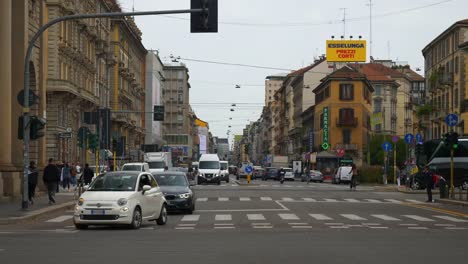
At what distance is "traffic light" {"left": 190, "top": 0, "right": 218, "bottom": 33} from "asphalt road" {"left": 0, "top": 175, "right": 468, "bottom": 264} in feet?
17.4

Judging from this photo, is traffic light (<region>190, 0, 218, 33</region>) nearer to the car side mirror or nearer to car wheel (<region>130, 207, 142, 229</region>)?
the car side mirror

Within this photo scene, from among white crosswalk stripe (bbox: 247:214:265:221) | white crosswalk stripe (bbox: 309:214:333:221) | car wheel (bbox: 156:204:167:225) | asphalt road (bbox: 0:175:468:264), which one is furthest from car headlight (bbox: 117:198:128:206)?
white crosswalk stripe (bbox: 309:214:333:221)

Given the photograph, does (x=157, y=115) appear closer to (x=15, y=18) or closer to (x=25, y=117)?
(x=15, y=18)

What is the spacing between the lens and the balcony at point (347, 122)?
112625 millimetres

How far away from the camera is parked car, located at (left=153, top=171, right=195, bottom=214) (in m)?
27.3

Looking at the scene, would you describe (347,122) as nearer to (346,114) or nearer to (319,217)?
(346,114)

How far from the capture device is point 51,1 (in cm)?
5847

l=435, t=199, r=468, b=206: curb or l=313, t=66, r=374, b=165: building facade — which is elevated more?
l=313, t=66, r=374, b=165: building facade

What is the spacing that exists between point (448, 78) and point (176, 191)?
62.7 metres

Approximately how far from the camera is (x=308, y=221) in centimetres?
2419

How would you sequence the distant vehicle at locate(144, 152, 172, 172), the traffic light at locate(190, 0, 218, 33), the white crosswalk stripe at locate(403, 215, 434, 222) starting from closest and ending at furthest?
1. the traffic light at locate(190, 0, 218, 33)
2. the white crosswalk stripe at locate(403, 215, 434, 222)
3. the distant vehicle at locate(144, 152, 172, 172)

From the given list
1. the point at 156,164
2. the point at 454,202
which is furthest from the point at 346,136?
the point at 454,202

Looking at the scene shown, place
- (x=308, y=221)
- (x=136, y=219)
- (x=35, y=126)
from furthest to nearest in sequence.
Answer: (x=35, y=126) < (x=308, y=221) < (x=136, y=219)

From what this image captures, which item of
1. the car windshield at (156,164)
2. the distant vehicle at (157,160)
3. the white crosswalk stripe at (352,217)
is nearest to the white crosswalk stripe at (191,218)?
the white crosswalk stripe at (352,217)
